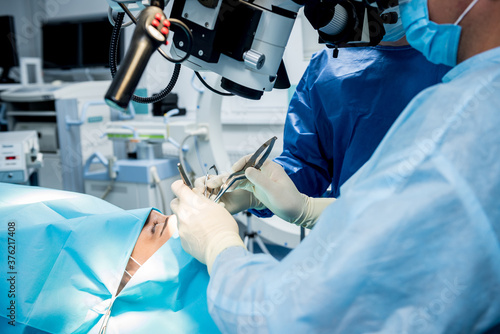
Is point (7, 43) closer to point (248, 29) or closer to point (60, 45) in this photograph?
point (60, 45)

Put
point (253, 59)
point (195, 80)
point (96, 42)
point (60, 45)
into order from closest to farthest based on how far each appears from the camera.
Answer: point (253, 59) < point (195, 80) < point (96, 42) < point (60, 45)

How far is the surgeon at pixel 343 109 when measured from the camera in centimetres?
118

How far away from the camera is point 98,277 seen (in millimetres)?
1071

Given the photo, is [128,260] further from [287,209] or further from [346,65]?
[346,65]

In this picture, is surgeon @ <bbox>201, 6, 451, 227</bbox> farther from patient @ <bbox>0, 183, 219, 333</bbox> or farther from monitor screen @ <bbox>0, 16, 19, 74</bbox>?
monitor screen @ <bbox>0, 16, 19, 74</bbox>

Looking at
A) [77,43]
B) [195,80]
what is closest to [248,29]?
[195,80]

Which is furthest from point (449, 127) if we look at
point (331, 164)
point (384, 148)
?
point (331, 164)

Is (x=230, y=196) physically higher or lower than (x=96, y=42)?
higher

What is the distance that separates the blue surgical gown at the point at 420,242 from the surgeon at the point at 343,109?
57 cm

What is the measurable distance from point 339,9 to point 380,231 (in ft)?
1.63

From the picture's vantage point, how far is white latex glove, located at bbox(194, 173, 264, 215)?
1112 millimetres

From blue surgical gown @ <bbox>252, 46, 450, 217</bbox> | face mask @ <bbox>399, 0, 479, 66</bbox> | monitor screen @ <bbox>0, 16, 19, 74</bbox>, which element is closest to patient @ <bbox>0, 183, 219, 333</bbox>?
blue surgical gown @ <bbox>252, 46, 450, 217</bbox>

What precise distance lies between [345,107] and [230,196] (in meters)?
0.45

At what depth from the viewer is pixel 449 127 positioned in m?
0.55
